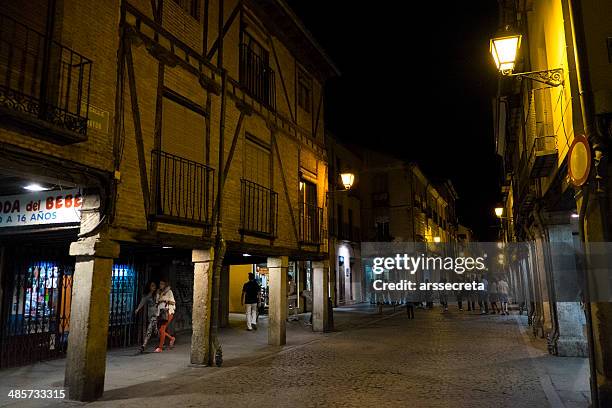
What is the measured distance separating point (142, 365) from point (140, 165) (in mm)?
4456

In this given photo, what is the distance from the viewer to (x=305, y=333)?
15.4 meters

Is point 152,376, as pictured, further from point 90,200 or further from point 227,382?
point 90,200

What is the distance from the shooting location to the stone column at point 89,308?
6875mm

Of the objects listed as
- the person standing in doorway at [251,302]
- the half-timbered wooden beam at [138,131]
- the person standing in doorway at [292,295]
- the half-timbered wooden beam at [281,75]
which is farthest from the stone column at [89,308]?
the person standing in doorway at [292,295]

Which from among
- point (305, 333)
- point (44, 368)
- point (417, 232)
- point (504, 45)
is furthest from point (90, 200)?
point (417, 232)

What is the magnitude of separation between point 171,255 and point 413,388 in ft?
25.1

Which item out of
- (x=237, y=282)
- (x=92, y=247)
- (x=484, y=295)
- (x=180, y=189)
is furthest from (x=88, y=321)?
(x=484, y=295)

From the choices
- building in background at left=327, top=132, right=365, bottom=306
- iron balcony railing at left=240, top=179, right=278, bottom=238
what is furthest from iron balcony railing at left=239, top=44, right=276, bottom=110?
building in background at left=327, top=132, right=365, bottom=306

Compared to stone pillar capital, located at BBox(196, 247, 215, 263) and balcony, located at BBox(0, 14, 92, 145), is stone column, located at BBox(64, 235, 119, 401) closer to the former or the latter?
balcony, located at BBox(0, 14, 92, 145)

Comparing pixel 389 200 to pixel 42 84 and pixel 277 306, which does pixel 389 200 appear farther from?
pixel 42 84

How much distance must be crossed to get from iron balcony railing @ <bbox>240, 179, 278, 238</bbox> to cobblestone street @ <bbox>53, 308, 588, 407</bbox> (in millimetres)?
3082

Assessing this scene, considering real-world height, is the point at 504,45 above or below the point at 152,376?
above

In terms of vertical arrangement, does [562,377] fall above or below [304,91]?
below

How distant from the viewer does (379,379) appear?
8.41m
